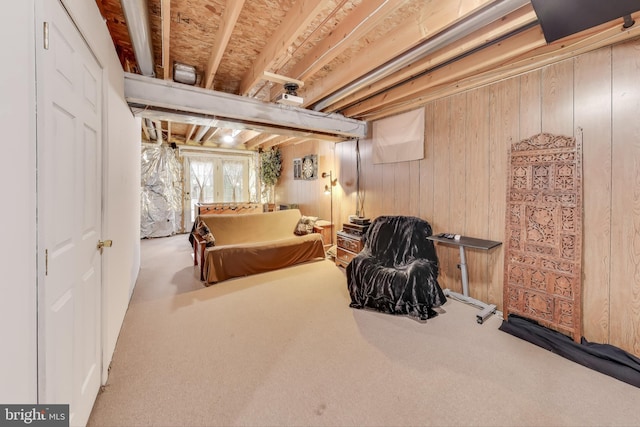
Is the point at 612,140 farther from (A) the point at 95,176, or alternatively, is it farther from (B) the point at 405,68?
(A) the point at 95,176

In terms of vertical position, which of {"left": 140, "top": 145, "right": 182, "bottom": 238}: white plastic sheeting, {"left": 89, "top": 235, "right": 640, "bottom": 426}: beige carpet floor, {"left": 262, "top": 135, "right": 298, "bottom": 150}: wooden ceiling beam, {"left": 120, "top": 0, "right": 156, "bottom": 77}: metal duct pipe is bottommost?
{"left": 89, "top": 235, "right": 640, "bottom": 426}: beige carpet floor

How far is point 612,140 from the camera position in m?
2.06

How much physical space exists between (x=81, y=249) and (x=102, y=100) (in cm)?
101

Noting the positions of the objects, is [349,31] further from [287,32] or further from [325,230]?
[325,230]

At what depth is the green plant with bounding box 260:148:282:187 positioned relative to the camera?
7441 millimetres

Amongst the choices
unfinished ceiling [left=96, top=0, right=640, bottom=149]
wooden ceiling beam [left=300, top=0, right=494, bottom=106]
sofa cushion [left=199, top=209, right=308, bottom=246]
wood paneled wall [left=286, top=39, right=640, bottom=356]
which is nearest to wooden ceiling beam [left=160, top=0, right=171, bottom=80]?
unfinished ceiling [left=96, top=0, right=640, bottom=149]

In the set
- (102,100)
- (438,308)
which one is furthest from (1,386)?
(438,308)

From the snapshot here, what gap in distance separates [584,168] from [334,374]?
8.89 feet

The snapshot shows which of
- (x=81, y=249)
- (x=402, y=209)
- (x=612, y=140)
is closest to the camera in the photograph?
(x=81, y=249)

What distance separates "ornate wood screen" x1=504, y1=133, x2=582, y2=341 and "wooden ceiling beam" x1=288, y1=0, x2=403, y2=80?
1.88 m

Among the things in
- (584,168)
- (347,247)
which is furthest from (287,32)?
(347,247)

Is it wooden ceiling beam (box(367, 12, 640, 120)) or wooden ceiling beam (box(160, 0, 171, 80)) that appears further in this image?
wooden ceiling beam (box(367, 12, 640, 120))

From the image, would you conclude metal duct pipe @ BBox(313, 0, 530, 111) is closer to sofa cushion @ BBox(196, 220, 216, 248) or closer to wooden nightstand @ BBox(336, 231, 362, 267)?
wooden nightstand @ BBox(336, 231, 362, 267)

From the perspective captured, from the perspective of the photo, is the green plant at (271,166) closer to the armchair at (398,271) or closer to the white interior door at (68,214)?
the armchair at (398,271)
